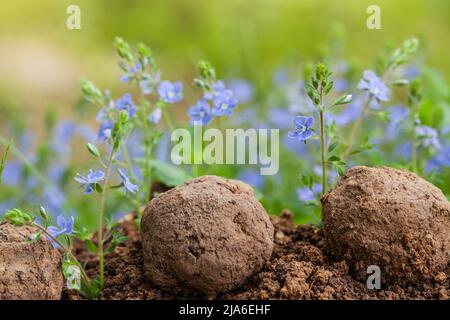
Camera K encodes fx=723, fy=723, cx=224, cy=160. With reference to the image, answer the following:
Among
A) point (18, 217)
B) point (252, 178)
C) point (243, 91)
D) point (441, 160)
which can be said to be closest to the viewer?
point (18, 217)

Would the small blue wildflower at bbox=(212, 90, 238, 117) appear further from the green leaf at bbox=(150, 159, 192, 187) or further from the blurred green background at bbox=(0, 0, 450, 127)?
the blurred green background at bbox=(0, 0, 450, 127)

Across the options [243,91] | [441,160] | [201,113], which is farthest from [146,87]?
[243,91]

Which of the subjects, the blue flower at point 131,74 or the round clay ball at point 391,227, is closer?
the round clay ball at point 391,227

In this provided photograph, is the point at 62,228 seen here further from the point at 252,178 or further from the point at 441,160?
the point at 252,178

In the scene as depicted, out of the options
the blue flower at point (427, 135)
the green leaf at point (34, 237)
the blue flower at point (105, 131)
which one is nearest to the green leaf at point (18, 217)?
the green leaf at point (34, 237)

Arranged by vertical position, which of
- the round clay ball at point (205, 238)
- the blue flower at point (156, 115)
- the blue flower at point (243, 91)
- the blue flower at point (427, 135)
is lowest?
the round clay ball at point (205, 238)

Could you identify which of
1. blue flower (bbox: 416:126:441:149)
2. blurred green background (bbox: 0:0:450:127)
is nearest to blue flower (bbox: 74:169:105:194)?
blue flower (bbox: 416:126:441:149)

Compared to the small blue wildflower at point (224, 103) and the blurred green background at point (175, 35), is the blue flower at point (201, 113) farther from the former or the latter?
the blurred green background at point (175, 35)
